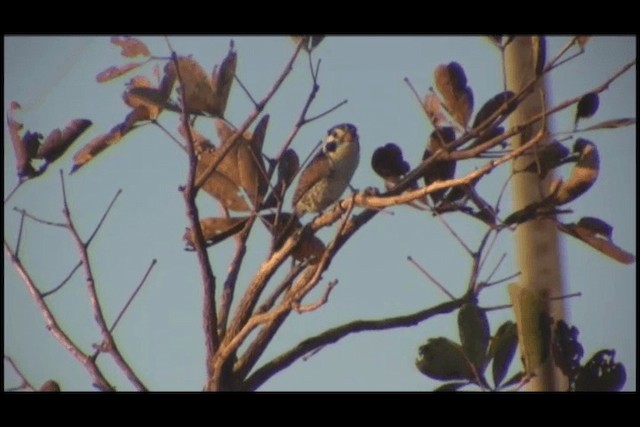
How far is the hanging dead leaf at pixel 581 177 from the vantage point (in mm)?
1527

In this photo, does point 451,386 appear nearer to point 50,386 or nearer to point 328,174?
point 50,386

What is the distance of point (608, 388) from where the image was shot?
138cm

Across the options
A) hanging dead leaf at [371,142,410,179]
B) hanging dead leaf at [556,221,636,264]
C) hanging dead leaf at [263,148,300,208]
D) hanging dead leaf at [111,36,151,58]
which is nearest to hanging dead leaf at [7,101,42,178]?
hanging dead leaf at [111,36,151,58]

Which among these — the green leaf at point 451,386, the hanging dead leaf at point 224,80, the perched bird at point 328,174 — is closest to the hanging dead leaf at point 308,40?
the hanging dead leaf at point 224,80

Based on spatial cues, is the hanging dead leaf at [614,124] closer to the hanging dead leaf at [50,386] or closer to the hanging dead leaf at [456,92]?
the hanging dead leaf at [456,92]

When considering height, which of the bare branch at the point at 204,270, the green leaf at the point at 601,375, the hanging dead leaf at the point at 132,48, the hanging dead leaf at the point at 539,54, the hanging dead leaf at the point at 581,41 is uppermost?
the hanging dead leaf at the point at 132,48

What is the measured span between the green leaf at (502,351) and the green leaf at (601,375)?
12 centimetres

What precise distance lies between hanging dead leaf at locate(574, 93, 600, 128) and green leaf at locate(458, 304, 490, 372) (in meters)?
0.33

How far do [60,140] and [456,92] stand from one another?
0.62 m

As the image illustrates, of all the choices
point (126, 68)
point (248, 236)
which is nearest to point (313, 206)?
point (248, 236)

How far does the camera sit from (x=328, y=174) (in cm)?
212

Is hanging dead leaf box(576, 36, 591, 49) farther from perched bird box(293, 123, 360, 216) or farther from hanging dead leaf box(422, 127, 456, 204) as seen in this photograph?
perched bird box(293, 123, 360, 216)

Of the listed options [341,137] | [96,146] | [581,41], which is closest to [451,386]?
[581,41]
